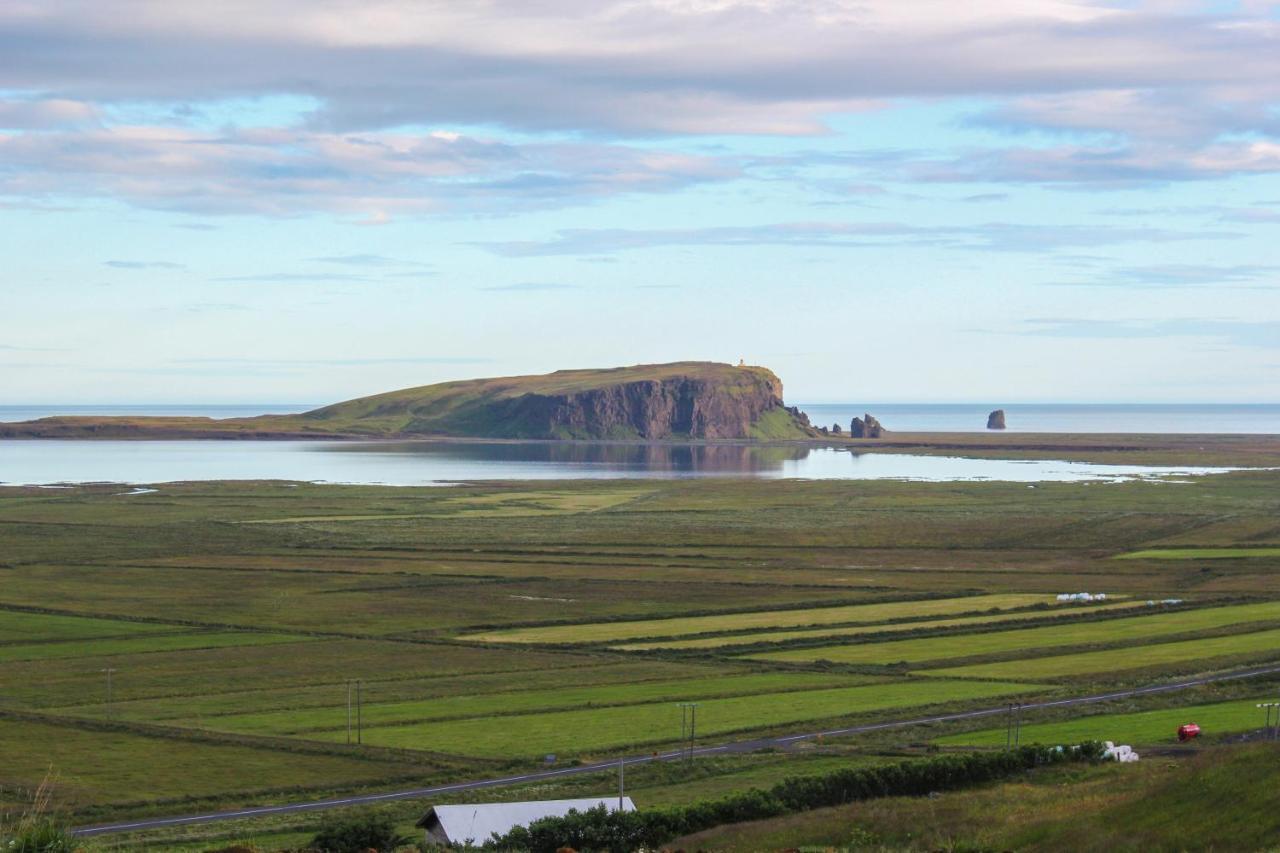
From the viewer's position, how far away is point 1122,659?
5881cm

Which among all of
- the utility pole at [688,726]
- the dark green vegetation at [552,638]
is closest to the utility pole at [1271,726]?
the dark green vegetation at [552,638]

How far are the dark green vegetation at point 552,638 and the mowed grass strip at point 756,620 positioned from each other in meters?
0.33

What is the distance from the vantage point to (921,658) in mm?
60531

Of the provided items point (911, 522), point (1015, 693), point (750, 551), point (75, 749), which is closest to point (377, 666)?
point (75, 749)

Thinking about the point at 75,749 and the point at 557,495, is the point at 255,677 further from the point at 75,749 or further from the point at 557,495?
the point at 557,495

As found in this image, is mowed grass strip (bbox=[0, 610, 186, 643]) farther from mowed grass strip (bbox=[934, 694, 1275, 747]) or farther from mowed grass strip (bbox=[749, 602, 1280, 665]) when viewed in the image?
mowed grass strip (bbox=[934, 694, 1275, 747])

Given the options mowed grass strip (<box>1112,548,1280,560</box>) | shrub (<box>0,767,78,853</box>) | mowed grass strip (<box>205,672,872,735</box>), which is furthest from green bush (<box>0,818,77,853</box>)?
mowed grass strip (<box>1112,548,1280,560</box>)

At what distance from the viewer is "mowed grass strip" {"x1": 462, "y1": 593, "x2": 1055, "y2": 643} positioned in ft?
222

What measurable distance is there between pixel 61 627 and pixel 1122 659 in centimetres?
4642

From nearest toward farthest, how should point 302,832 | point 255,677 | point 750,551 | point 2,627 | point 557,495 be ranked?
point 302,832 < point 255,677 < point 2,627 < point 750,551 < point 557,495

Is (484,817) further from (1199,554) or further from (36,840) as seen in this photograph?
(1199,554)

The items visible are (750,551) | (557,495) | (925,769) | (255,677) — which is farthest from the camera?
(557,495)

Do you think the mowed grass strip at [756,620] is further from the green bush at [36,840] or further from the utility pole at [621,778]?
the green bush at [36,840]

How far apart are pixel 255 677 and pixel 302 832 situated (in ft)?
78.0
